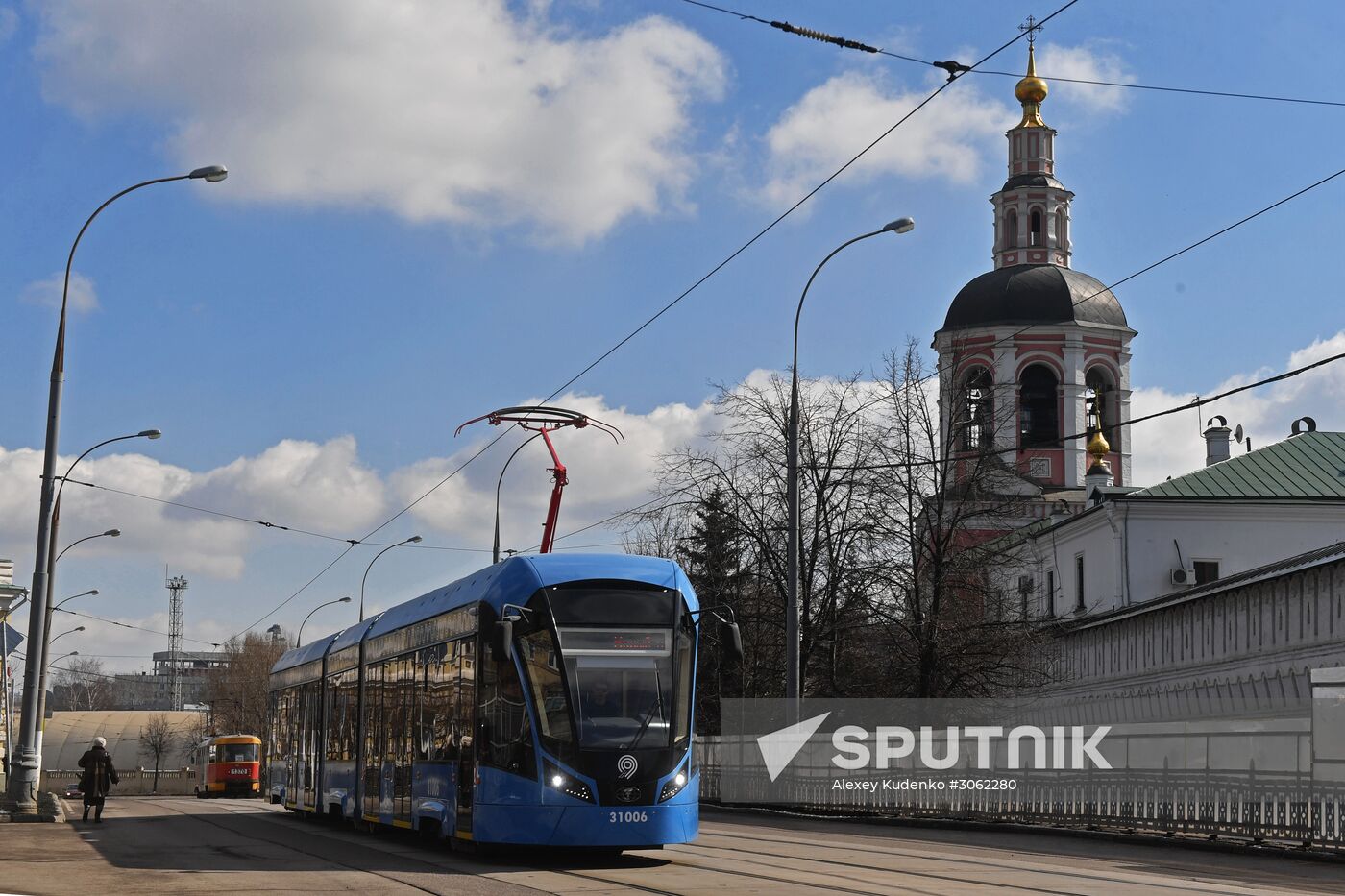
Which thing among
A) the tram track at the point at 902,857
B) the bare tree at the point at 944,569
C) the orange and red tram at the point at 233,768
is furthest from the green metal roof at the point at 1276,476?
the tram track at the point at 902,857

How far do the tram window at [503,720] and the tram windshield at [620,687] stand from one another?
1.79 ft

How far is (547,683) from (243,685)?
111m

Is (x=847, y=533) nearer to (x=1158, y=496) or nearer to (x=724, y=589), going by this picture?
(x=724, y=589)

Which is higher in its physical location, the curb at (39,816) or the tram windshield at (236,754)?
the curb at (39,816)

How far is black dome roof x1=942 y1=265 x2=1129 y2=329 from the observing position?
65500 mm

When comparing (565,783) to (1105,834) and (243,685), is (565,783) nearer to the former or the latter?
(1105,834)

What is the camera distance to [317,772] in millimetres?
27141

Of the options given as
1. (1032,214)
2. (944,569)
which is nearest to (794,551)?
(944,569)

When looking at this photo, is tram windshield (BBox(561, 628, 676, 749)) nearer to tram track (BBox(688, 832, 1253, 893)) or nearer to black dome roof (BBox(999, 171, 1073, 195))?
tram track (BBox(688, 832, 1253, 893))

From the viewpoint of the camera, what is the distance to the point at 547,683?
16.5 metres

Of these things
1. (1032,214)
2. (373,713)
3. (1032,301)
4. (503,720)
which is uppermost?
(1032,214)

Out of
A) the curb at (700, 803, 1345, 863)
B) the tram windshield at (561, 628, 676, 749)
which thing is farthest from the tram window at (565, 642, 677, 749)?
the curb at (700, 803, 1345, 863)

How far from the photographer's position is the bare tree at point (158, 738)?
124688mm

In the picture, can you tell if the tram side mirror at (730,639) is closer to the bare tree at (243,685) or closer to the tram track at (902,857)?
the tram track at (902,857)
